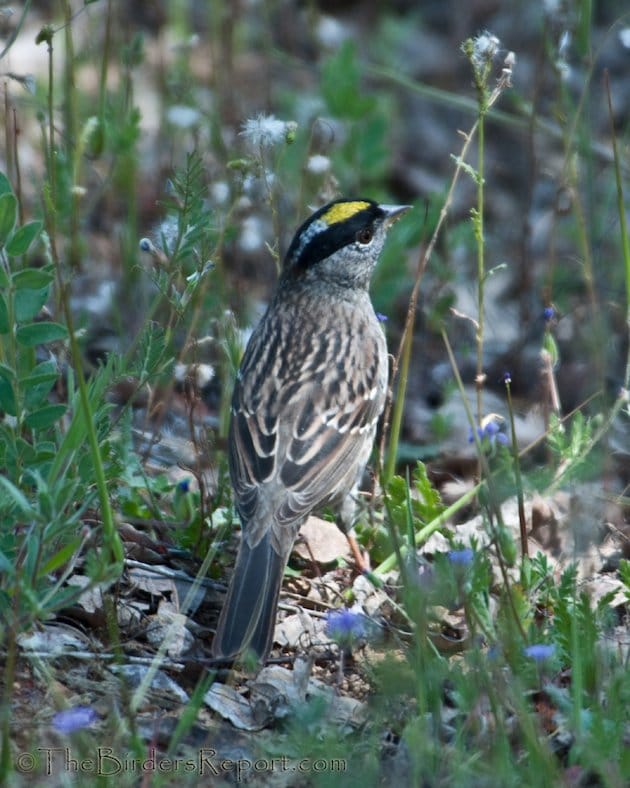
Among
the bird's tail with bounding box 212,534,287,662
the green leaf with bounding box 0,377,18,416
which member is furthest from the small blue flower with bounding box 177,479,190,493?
the green leaf with bounding box 0,377,18,416

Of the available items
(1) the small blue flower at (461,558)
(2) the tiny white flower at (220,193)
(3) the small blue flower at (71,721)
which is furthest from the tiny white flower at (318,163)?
(3) the small blue flower at (71,721)

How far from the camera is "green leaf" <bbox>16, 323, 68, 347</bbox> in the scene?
475 centimetres

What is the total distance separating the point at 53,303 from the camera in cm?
670

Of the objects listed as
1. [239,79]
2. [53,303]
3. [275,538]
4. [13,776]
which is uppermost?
[239,79]

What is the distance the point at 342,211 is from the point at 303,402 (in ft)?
3.37

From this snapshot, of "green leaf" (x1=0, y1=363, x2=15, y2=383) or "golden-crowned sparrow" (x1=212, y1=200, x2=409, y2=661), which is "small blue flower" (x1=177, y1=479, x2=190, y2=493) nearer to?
"golden-crowned sparrow" (x1=212, y1=200, x2=409, y2=661)

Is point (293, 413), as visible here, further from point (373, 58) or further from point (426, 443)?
point (373, 58)

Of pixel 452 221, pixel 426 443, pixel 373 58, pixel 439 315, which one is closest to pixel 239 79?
pixel 373 58

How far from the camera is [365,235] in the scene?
643 centimetres

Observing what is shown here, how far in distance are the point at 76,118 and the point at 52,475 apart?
10.6 ft

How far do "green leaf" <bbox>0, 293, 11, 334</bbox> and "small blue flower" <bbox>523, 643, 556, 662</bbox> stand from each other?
2.14 meters

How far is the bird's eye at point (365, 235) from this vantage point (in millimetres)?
6398

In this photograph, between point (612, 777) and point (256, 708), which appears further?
point (256, 708)

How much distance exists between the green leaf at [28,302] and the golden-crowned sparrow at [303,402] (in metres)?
1.16
